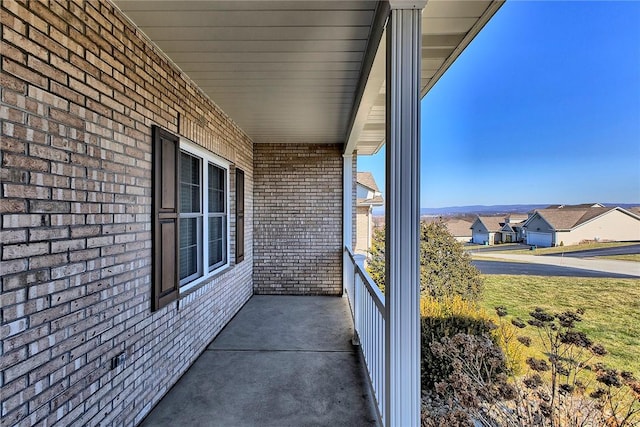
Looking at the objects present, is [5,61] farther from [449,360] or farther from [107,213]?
[449,360]

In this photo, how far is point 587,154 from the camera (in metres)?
1.45

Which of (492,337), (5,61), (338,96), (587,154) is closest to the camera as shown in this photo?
(5,61)

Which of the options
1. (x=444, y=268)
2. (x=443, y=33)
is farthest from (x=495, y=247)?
(x=443, y=33)

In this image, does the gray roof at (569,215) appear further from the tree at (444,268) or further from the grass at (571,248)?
the tree at (444,268)

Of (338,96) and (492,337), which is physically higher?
(338,96)

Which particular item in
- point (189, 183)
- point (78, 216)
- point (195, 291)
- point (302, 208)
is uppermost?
point (189, 183)

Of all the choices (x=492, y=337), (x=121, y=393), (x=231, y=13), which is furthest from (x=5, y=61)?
(x=492, y=337)

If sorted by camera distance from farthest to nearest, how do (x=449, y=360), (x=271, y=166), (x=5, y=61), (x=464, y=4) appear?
(x=271, y=166) → (x=449, y=360) → (x=464, y=4) → (x=5, y=61)

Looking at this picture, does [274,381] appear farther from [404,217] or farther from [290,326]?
[404,217]

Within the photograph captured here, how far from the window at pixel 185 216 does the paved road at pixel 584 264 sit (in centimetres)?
253

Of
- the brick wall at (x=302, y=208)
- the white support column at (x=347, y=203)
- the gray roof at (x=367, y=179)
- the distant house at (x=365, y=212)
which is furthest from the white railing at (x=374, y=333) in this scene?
the gray roof at (x=367, y=179)

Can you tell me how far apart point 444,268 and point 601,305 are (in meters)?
1.44

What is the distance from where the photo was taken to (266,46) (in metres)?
2.44

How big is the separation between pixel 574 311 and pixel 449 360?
110 centimetres
